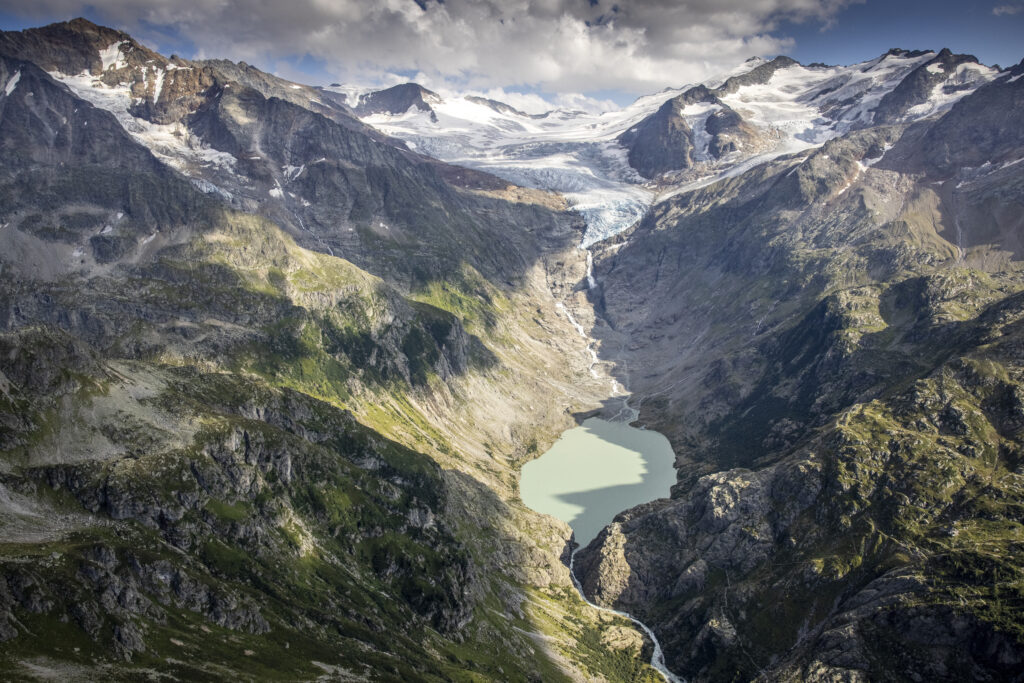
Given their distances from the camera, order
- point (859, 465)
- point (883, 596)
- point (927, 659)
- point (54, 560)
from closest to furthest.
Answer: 1. point (54, 560)
2. point (927, 659)
3. point (883, 596)
4. point (859, 465)

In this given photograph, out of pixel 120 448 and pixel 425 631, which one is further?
pixel 425 631

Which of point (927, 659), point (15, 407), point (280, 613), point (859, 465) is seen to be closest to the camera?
point (15, 407)

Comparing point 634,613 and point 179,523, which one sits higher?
point 179,523

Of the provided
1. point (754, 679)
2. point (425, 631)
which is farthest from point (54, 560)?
point (754, 679)

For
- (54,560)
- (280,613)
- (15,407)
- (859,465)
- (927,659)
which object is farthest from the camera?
(859,465)

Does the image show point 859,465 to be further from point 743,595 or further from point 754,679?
point 754,679

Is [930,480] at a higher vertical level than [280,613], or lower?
higher

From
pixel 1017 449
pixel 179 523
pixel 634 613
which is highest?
pixel 1017 449

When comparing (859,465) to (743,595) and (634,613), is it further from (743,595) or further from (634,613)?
(634,613)

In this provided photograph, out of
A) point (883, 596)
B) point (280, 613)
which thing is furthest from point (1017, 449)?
point (280, 613)
